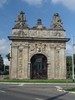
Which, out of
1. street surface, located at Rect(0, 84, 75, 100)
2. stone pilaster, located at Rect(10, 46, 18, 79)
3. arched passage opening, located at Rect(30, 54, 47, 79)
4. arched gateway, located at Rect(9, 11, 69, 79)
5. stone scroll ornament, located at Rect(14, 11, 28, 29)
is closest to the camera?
street surface, located at Rect(0, 84, 75, 100)

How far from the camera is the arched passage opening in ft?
188

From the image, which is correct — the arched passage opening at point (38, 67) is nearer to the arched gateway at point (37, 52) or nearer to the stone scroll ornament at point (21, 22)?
the arched gateway at point (37, 52)

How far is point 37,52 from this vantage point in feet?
187

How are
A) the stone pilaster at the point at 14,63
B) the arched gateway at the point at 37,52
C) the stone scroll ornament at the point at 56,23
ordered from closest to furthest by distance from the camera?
the stone pilaster at the point at 14,63, the arched gateway at the point at 37,52, the stone scroll ornament at the point at 56,23

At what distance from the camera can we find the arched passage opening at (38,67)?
57.4m

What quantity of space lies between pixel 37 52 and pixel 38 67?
2.78 metres

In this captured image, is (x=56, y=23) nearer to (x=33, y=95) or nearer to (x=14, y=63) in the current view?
(x=14, y=63)

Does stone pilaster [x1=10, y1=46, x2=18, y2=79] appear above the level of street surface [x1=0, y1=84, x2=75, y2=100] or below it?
above

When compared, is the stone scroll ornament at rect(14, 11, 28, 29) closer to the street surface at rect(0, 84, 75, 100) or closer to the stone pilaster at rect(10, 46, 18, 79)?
the stone pilaster at rect(10, 46, 18, 79)

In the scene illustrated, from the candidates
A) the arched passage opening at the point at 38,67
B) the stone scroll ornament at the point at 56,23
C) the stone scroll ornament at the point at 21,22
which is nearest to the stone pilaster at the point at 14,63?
the arched passage opening at the point at 38,67

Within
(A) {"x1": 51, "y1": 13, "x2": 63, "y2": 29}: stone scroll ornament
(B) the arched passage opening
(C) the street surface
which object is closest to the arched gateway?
(B) the arched passage opening

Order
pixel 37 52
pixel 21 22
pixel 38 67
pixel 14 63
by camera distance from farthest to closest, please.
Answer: pixel 21 22 → pixel 38 67 → pixel 37 52 → pixel 14 63

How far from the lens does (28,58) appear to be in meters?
56.6

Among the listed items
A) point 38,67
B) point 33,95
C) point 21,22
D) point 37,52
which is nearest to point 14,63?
point 38,67
